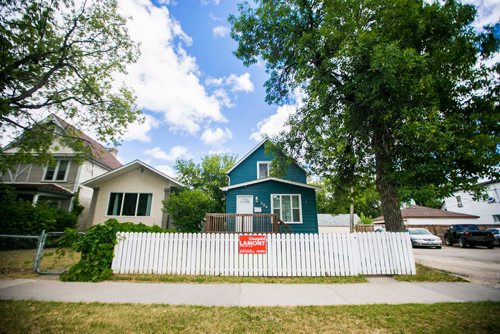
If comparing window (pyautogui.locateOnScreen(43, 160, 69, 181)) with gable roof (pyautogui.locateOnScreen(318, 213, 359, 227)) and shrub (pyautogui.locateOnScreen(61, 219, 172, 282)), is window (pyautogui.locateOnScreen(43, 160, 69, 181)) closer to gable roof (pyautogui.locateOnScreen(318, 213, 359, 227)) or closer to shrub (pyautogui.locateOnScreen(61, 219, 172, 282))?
shrub (pyautogui.locateOnScreen(61, 219, 172, 282))

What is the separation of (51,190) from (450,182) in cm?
2196

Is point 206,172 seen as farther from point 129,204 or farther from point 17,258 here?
point 17,258

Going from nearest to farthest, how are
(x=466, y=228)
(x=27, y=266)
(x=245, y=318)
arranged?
1. (x=245, y=318)
2. (x=27, y=266)
3. (x=466, y=228)

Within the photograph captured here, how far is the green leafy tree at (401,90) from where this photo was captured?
22.1ft

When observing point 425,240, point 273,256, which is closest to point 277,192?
point 273,256

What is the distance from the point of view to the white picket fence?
6688 mm

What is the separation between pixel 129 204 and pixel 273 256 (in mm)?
12237

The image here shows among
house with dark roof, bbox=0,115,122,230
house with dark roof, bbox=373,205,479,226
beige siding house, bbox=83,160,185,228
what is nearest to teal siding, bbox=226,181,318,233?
beige siding house, bbox=83,160,185,228

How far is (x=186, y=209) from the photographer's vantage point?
45.2ft

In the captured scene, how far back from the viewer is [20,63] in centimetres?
957

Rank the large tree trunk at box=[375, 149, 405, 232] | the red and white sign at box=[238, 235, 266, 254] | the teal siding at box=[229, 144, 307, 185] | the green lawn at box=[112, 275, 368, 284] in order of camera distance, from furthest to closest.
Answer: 1. the teal siding at box=[229, 144, 307, 185]
2. the large tree trunk at box=[375, 149, 405, 232]
3. the red and white sign at box=[238, 235, 266, 254]
4. the green lawn at box=[112, 275, 368, 284]

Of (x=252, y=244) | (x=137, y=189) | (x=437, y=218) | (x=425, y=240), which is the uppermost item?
(x=137, y=189)

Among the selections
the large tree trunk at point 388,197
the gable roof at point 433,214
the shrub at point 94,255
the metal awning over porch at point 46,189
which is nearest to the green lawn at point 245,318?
the shrub at point 94,255

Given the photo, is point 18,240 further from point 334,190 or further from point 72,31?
point 334,190
